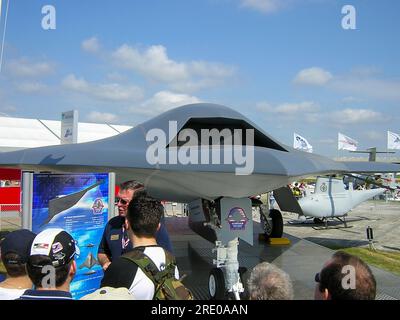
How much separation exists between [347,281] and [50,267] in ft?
5.12

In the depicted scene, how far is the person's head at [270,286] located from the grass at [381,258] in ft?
23.8

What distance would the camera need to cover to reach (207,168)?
4.85 metres

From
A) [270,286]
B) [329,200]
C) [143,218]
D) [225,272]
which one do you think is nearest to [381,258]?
[225,272]

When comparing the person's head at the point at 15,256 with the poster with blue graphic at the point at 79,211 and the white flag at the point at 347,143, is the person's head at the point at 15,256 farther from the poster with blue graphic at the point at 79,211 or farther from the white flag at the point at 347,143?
the white flag at the point at 347,143

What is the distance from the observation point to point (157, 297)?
7.61 ft

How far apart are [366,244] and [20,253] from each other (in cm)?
1142

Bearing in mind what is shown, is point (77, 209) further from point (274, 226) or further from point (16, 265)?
point (274, 226)

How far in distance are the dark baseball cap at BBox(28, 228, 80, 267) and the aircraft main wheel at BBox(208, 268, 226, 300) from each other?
3721mm

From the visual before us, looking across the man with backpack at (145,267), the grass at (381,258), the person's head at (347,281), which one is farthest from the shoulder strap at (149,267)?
the grass at (381,258)

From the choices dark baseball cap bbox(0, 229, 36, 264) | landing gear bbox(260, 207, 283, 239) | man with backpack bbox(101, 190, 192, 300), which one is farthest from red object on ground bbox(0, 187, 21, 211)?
man with backpack bbox(101, 190, 192, 300)

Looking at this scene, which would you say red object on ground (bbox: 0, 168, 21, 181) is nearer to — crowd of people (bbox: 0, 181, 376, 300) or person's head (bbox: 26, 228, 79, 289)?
crowd of people (bbox: 0, 181, 376, 300)

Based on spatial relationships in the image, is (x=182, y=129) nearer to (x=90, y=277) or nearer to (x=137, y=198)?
(x=90, y=277)
